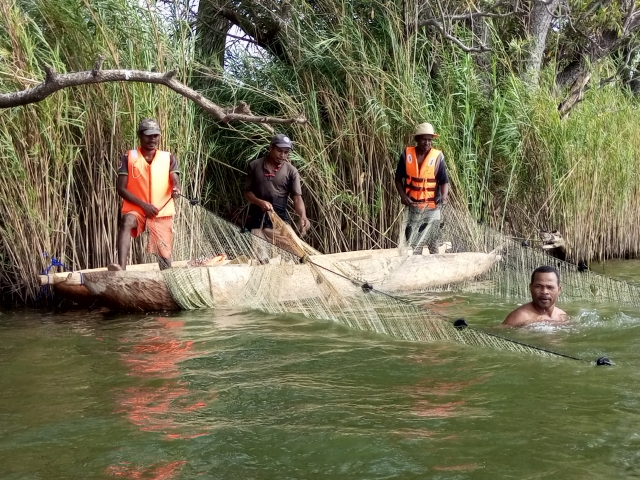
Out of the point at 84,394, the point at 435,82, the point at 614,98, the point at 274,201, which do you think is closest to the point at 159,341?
the point at 84,394

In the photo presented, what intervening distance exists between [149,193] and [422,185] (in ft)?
8.65

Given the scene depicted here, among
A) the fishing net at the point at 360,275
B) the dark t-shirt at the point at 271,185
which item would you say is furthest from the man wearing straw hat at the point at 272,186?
the fishing net at the point at 360,275

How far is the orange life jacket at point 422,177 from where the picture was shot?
7844 mm

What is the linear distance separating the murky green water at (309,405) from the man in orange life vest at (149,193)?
3.42ft

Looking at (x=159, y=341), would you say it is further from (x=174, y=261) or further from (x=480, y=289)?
(x=480, y=289)

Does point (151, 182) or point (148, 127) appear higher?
point (148, 127)

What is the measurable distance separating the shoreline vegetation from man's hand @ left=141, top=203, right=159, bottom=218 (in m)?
0.73

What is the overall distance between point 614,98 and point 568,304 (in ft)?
14.5

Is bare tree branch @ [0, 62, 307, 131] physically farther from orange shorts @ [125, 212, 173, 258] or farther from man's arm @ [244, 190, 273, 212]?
man's arm @ [244, 190, 273, 212]

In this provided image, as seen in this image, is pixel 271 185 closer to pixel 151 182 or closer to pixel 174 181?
pixel 174 181

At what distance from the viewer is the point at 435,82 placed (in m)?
9.18

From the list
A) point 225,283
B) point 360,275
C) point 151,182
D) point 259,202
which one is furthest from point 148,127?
point 360,275

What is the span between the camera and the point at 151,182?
6773 millimetres

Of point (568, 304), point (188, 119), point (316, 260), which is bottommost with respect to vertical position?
point (568, 304)
